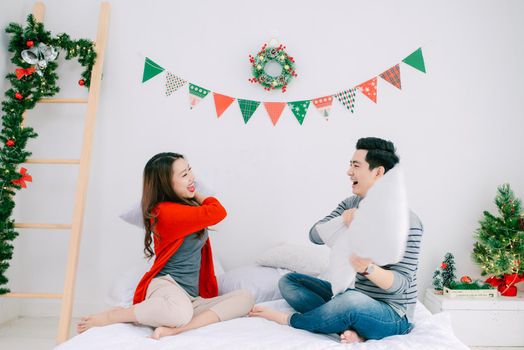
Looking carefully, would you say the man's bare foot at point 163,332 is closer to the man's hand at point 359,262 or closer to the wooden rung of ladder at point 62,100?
the man's hand at point 359,262

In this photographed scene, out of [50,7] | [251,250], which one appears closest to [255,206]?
[251,250]

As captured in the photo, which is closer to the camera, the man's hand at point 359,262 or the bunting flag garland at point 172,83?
the man's hand at point 359,262

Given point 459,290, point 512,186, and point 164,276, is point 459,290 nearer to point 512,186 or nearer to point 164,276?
point 512,186

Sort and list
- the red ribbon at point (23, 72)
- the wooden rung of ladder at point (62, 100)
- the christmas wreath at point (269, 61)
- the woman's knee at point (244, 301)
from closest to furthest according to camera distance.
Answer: the woman's knee at point (244, 301) → the red ribbon at point (23, 72) → the wooden rung of ladder at point (62, 100) → the christmas wreath at point (269, 61)

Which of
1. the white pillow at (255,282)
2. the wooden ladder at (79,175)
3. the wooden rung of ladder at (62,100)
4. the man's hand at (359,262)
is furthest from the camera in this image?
the wooden rung of ladder at (62,100)

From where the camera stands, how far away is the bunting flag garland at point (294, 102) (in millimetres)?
2844

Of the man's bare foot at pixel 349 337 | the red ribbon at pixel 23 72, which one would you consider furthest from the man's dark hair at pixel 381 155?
the red ribbon at pixel 23 72

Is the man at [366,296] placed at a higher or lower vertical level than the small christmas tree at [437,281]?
higher

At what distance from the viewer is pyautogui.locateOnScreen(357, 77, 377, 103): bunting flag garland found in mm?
2855

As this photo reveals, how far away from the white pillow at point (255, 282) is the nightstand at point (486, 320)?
3.08 ft

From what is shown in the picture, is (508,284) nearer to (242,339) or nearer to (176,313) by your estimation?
(242,339)

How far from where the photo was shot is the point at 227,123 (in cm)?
285

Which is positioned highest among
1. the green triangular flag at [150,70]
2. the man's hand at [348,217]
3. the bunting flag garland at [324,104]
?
the green triangular flag at [150,70]

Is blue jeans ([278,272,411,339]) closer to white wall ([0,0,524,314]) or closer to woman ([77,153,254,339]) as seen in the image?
woman ([77,153,254,339])
